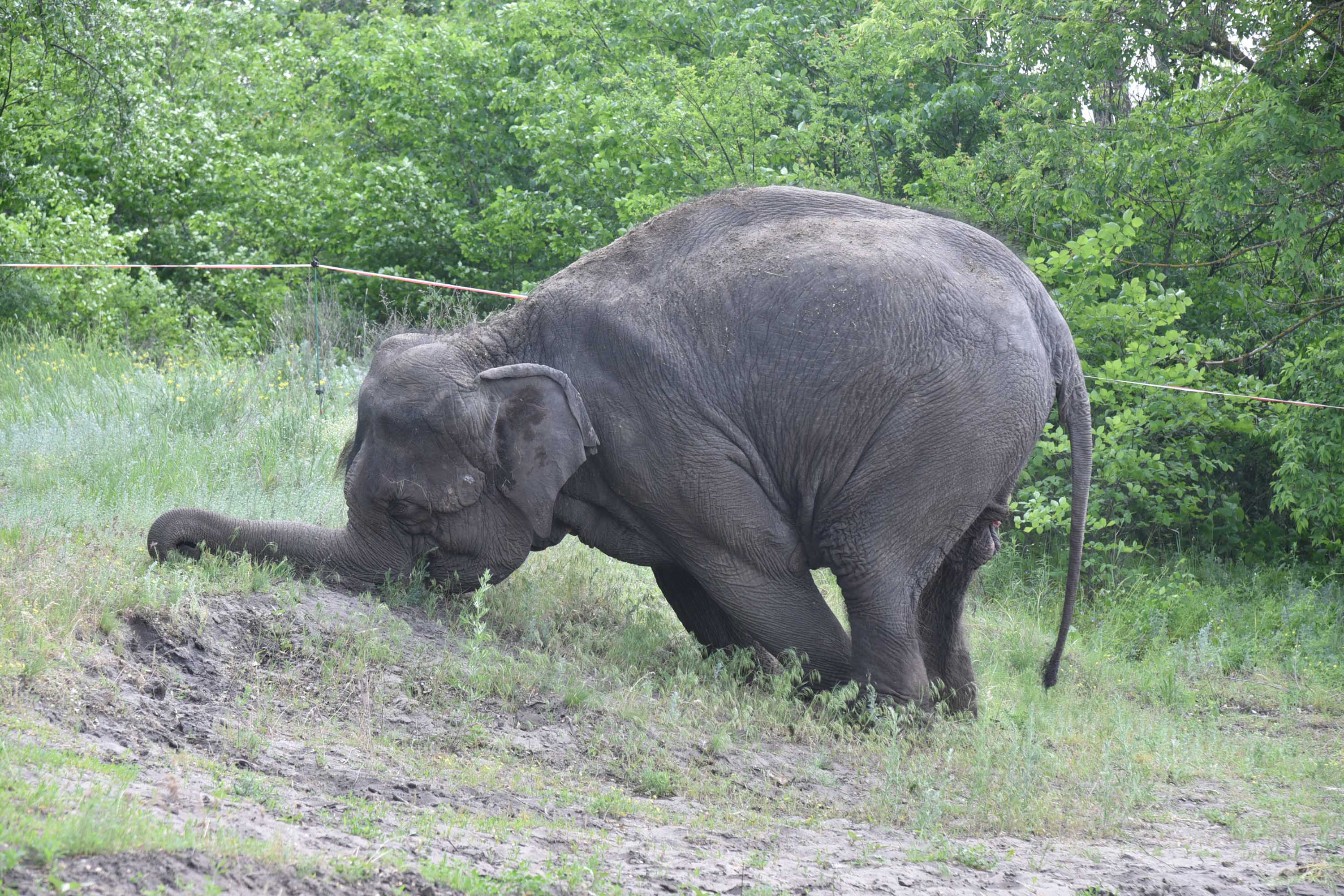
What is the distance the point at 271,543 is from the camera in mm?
6984

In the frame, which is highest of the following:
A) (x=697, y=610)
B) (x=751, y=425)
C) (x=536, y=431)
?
(x=751, y=425)

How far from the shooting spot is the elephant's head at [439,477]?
6.66 m

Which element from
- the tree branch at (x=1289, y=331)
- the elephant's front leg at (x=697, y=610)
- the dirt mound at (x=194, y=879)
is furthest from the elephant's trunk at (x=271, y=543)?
the tree branch at (x=1289, y=331)

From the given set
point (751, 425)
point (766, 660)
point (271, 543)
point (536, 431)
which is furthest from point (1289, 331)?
point (271, 543)

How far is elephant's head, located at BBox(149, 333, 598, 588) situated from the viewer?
666cm

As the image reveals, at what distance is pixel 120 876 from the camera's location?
3287 mm

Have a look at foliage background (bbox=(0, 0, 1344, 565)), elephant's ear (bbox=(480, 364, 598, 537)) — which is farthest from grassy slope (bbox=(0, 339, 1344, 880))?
foliage background (bbox=(0, 0, 1344, 565))

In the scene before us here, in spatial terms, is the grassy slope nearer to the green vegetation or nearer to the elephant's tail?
the green vegetation

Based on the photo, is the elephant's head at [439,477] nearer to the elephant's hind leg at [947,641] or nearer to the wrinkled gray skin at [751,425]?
the wrinkled gray skin at [751,425]

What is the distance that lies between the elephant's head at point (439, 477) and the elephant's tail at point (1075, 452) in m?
2.45

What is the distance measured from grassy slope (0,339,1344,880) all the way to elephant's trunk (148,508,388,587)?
0.56 ft

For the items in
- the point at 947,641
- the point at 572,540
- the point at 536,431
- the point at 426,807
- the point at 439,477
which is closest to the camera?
the point at 426,807

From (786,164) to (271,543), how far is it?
11.4 meters

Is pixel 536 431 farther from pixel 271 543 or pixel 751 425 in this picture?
pixel 271 543
